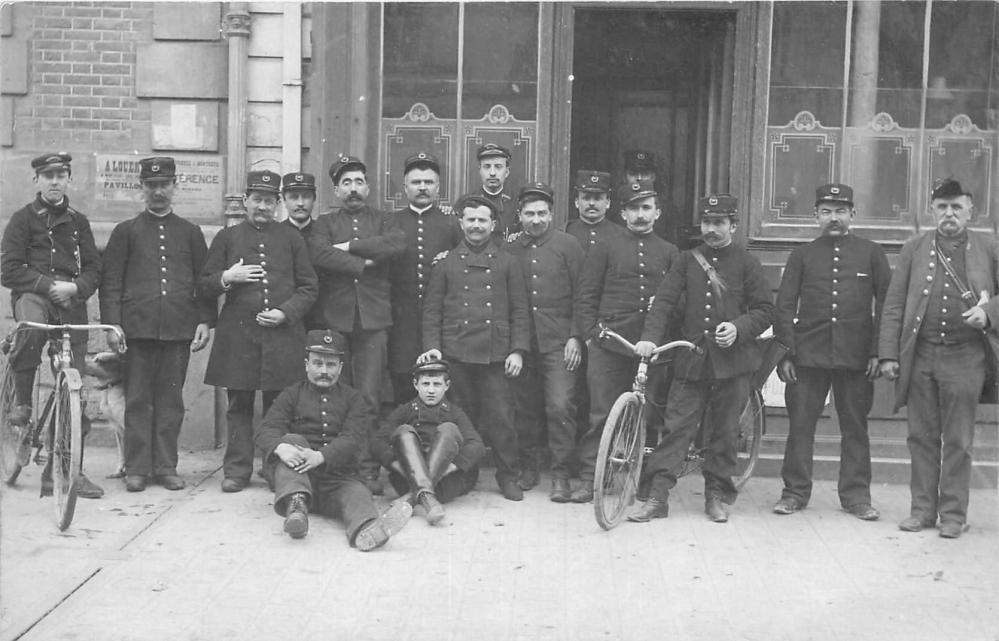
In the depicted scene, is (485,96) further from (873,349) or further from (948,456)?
(948,456)

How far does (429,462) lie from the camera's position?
6801 mm

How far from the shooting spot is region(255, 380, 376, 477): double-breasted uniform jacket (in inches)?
255

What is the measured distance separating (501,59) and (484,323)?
2.23 metres

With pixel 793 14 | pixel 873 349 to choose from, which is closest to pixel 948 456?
pixel 873 349

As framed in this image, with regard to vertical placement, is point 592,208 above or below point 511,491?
above

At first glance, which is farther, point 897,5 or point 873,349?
point 897,5

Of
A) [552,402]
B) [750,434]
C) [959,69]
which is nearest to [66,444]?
[552,402]

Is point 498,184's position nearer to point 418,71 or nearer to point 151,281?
point 418,71

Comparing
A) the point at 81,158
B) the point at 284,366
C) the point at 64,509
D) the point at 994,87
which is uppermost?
the point at 994,87

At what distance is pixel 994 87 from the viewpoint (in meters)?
8.15

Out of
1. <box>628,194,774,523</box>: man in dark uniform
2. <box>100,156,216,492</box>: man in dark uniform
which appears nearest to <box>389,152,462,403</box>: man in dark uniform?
<box>100,156,216,492</box>: man in dark uniform

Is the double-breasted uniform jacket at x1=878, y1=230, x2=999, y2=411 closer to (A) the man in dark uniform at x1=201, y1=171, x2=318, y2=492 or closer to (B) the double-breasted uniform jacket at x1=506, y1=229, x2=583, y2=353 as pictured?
(B) the double-breasted uniform jacket at x1=506, y1=229, x2=583, y2=353

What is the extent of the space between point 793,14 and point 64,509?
5.65 meters

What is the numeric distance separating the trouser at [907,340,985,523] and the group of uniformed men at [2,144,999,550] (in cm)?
1
